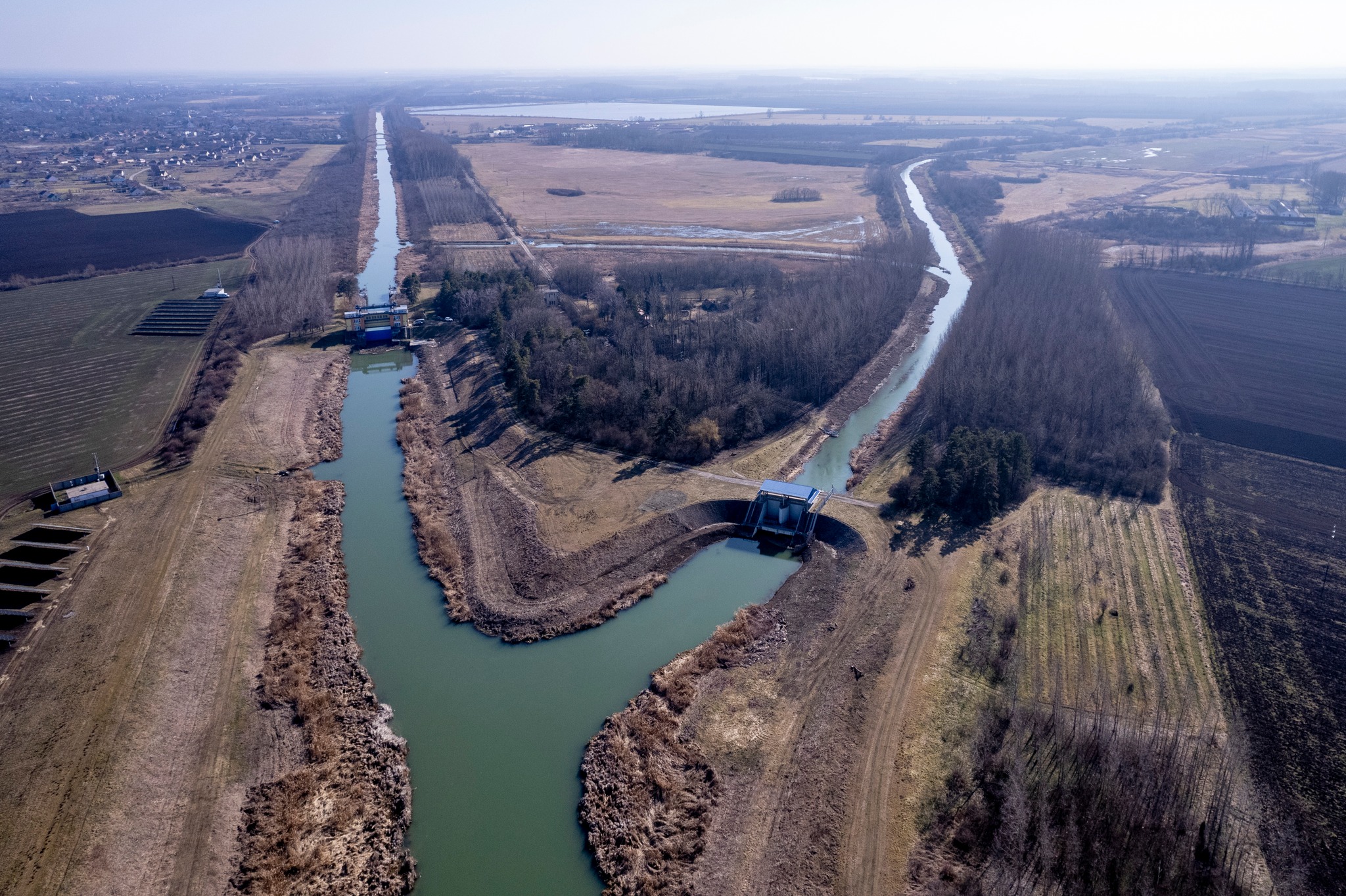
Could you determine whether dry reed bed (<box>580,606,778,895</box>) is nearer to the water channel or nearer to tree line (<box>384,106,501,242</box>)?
the water channel

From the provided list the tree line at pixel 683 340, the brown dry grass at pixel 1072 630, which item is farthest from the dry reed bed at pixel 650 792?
the tree line at pixel 683 340

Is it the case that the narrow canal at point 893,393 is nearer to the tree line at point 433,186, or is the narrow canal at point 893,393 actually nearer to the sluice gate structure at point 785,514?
the sluice gate structure at point 785,514

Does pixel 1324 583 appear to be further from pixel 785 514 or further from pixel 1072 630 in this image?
pixel 785 514

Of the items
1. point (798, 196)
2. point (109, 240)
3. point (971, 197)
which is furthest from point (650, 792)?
point (971, 197)

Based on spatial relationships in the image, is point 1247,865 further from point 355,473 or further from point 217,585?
point 355,473

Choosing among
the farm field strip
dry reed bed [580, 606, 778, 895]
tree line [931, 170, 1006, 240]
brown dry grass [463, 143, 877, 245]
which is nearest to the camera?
dry reed bed [580, 606, 778, 895]

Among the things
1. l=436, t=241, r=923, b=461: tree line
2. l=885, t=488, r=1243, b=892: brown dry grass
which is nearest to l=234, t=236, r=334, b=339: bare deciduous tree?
l=436, t=241, r=923, b=461: tree line
